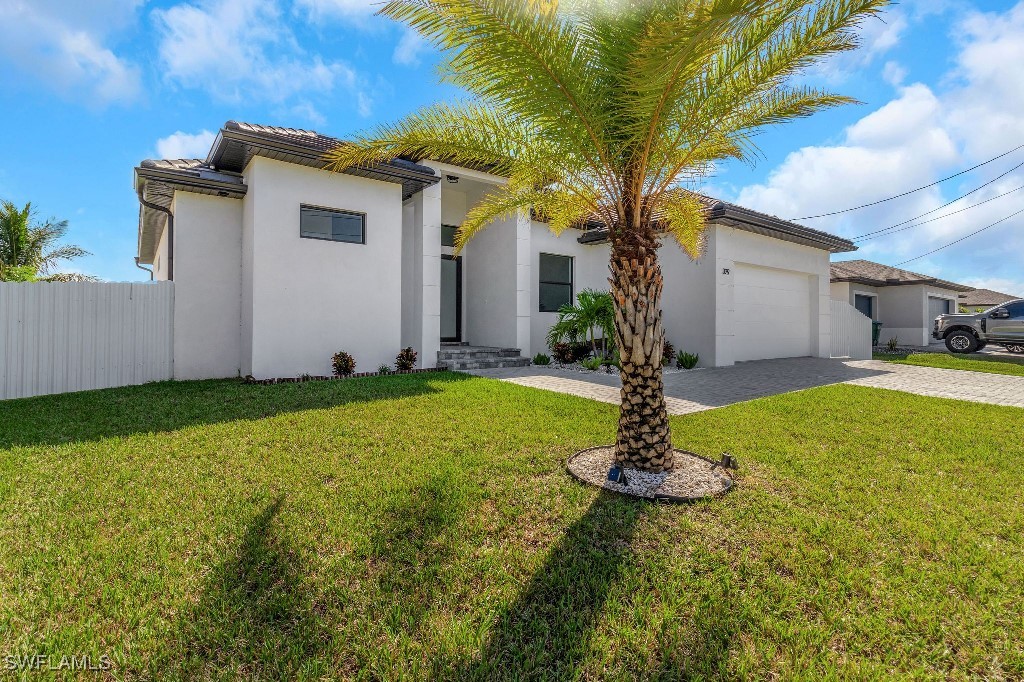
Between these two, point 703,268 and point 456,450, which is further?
point 703,268

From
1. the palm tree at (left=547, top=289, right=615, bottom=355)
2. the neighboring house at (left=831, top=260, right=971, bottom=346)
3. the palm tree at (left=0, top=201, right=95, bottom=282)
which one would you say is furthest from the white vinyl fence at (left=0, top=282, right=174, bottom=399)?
the neighboring house at (left=831, top=260, right=971, bottom=346)

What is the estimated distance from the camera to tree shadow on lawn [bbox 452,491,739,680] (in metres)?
1.97

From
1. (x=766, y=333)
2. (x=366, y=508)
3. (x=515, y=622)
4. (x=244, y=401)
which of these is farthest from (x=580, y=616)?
(x=766, y=333)

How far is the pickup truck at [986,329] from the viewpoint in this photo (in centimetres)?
1596

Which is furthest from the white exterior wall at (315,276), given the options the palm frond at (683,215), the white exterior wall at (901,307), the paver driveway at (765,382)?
the white exterior wall at (901,307)

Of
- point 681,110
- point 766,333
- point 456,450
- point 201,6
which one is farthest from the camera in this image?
point 766,333

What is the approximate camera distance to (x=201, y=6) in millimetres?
6660

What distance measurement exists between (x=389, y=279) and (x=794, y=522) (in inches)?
349

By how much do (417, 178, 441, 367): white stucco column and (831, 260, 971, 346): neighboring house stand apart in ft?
68.1

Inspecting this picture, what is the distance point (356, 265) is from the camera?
31.9 ft

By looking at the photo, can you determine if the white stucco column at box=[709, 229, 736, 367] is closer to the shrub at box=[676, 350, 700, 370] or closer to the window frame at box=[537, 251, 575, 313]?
the shrub at box=[676, 350, 700, 370]

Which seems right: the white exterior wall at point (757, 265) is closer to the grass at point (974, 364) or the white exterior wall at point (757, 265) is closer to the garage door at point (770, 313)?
the garage door at point (770, 313)

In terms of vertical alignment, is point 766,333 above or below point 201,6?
below

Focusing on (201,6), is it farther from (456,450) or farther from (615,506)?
(615,506)
